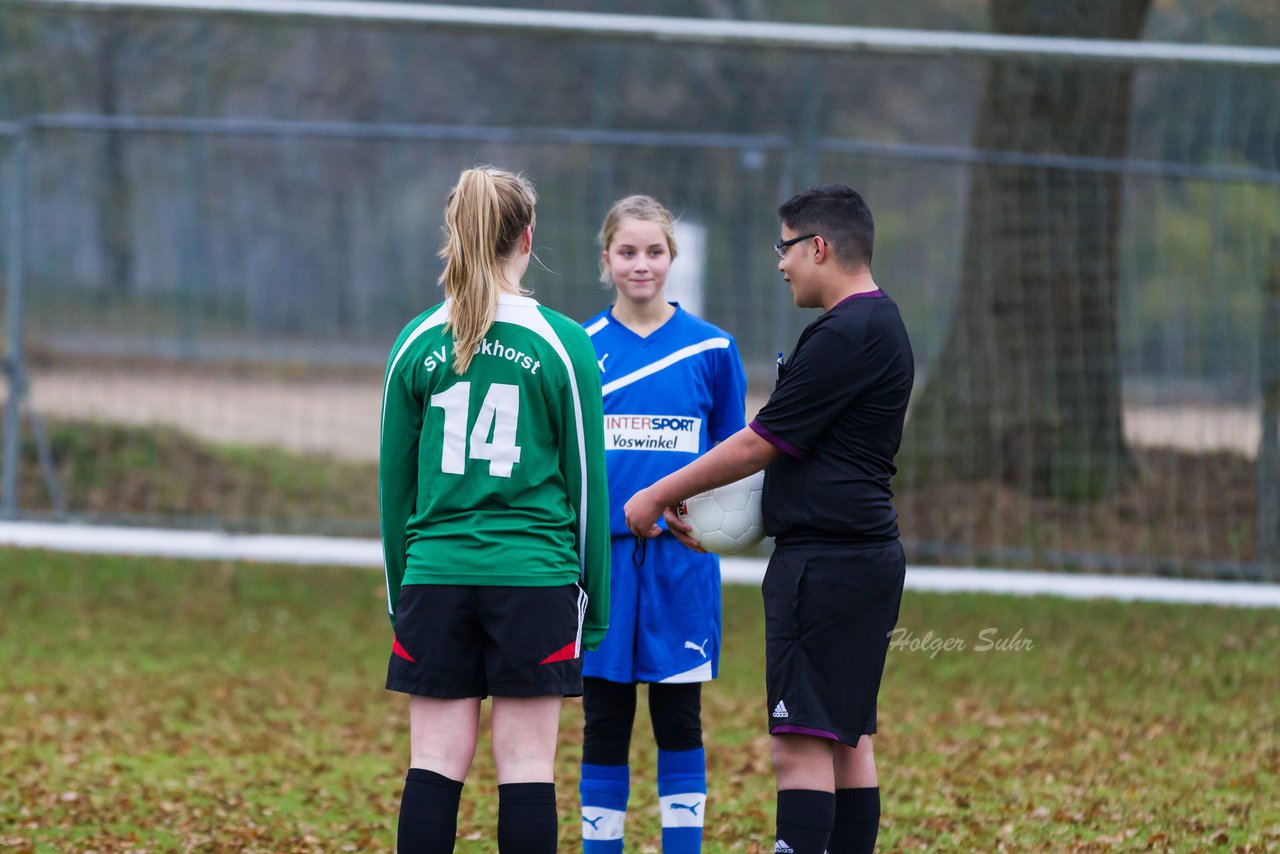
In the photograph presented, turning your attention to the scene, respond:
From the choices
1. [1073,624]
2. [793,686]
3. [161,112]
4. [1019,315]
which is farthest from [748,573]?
[161,112]

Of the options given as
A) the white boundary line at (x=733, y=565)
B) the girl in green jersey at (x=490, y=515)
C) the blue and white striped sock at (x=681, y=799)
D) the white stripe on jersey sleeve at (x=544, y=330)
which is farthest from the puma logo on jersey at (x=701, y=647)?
the white boundary line at (x=733, y=565)

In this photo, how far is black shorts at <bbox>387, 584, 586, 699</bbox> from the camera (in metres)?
3.38

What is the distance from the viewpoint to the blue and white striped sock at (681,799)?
166 inches

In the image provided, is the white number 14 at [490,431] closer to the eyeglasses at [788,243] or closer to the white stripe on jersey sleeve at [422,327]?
the white stripe on jersey sleeve at [422,327]

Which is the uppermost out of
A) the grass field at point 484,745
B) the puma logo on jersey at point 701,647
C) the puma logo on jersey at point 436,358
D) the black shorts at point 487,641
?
the puma logo on jersey at point 436,358

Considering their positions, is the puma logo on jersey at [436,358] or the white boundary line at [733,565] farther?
the white boundary line at [733,565]

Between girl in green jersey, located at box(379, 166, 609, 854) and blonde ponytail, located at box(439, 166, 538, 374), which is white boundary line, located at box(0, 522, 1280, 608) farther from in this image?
blonde ponytail, located at box(439, 166, 538, 374)

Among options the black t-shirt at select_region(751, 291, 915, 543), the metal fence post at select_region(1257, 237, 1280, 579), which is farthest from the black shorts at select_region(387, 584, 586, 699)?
the metal fence post at select_region(1257, 237, 1280, 579)

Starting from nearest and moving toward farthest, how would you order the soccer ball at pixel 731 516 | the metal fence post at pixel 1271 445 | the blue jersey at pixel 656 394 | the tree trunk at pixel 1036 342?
the soccer ball at pixel 731 516
the blue jersey at pixel 656 394
the metal fence post at pixel 1271 445
the tree trunk at pixel 1036 342

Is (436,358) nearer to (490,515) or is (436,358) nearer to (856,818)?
(490,515)

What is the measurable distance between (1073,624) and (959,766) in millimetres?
2633

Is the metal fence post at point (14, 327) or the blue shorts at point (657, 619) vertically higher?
the metal fence post at point (14, 327)

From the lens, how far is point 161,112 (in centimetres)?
1733

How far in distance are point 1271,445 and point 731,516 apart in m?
5.63
